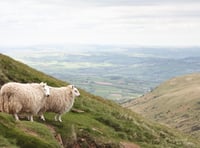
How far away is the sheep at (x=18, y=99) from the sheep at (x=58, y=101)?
193 cm

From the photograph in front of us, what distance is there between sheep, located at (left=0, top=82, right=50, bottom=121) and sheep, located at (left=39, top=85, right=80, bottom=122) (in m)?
1.93

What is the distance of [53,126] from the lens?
25672 millimetres

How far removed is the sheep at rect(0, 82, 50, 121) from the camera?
23.2 m

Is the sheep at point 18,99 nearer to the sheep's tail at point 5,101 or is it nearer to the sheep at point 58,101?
the sheep's tail at point 5,101

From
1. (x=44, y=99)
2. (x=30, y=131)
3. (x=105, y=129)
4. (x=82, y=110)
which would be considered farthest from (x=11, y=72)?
(x=30, y=131)

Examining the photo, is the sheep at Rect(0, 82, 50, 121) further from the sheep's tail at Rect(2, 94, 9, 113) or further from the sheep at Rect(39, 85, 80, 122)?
the sheep at Rect(39, 85, 80, 122)

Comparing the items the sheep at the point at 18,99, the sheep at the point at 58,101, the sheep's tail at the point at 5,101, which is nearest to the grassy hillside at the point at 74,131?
the sheep at the point at 58,101

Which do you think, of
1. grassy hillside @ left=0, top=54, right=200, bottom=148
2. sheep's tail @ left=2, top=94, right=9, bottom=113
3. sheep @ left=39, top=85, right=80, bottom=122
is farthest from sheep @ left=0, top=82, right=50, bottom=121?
sheep @ left=39, top=85, right=80, bottom=122

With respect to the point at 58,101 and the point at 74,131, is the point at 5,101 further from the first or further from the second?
the point at 58,101

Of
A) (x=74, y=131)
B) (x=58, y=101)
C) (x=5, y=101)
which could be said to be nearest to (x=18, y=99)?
(x=5, y=101)

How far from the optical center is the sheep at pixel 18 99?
23.2 meters

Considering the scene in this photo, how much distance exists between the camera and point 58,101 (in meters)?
27.7

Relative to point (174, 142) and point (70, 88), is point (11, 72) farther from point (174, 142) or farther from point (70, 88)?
point (174, 142)

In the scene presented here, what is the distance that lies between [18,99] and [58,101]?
4.74 m
